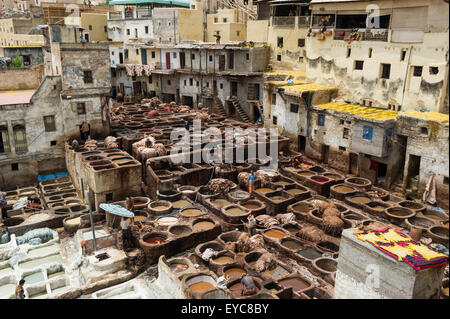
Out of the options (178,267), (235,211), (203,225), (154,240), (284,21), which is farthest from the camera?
(284,21)

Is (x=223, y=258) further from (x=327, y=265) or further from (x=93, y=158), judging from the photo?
(x=93, y=158)

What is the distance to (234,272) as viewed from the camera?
16.9m

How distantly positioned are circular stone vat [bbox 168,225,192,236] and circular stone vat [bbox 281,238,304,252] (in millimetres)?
4769

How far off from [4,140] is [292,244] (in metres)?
20.2

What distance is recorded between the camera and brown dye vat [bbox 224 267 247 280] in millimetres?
16641

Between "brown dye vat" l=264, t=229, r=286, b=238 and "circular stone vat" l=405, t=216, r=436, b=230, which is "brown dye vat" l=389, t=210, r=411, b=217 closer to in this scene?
"circular stone vat" l=405, t=216, r=436, b=230

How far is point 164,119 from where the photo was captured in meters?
37.2

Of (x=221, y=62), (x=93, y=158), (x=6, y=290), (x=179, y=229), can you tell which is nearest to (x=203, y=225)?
(x=179, y=229)

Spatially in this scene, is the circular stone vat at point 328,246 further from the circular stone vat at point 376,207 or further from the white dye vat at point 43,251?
the white dye vat at point 43,251

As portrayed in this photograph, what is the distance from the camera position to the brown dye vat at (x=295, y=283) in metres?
15.9

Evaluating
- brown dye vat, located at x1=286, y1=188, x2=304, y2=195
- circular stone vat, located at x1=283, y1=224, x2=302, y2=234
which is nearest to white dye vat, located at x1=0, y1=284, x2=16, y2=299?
circular stone vat, located at x1=283, y1=224, x2=302, y2=234
